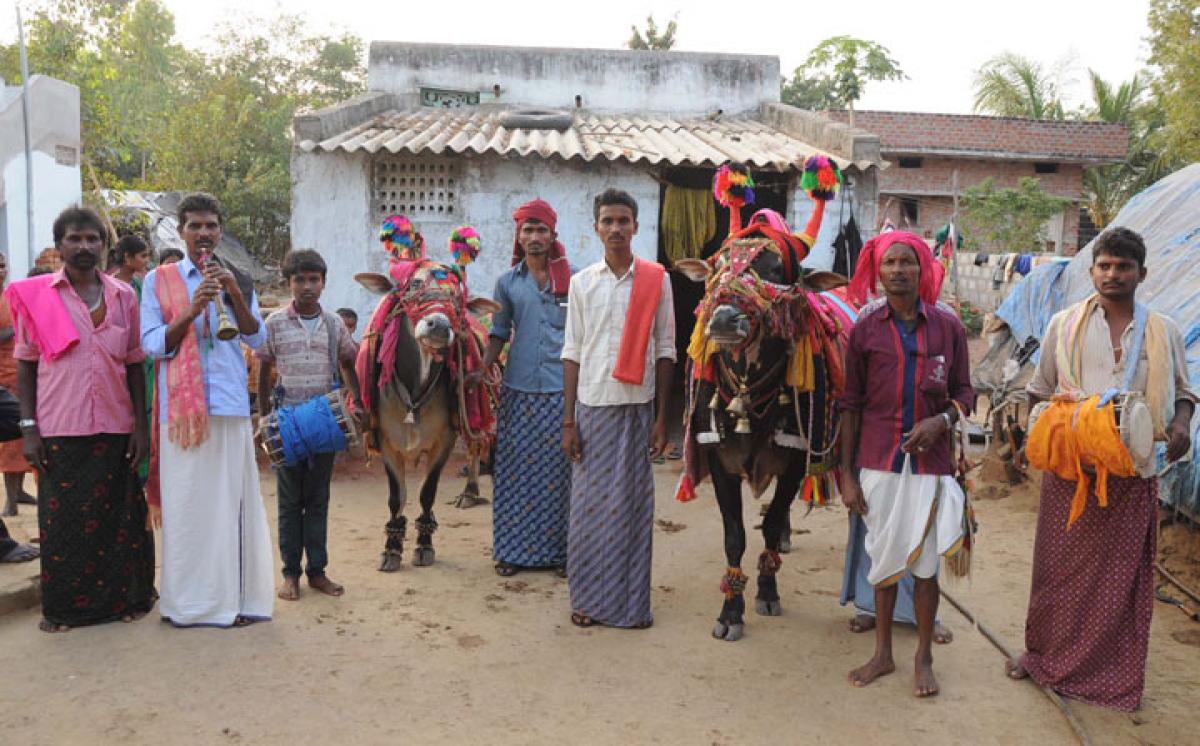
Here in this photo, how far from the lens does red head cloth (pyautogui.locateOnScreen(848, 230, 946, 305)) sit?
4043mm

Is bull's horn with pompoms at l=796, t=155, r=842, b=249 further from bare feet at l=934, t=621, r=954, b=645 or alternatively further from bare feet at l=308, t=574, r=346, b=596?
bare feet at l=308, t=574, r=346, b=596

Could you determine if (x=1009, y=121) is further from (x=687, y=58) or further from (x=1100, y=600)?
(x=1100, y=600)

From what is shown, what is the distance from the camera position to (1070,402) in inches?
157

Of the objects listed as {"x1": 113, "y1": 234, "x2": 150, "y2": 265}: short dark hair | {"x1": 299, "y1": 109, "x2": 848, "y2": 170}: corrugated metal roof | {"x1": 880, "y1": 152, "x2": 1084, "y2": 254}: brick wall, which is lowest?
{"x1": 113, "y1": 234, "x2": 150, "y2": 265}: short dark hair

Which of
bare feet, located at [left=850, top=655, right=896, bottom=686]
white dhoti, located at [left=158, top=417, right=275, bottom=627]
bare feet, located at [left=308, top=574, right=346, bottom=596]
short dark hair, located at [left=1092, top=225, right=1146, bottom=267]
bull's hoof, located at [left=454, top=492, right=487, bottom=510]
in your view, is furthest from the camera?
bull's hoof, located at [left=454, top=492, right=487, bottom=510]

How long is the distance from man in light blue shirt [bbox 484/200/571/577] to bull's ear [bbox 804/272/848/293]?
1506mm

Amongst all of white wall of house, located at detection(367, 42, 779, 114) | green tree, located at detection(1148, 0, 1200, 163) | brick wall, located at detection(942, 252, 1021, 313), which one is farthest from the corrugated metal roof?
green tree, located at detection(1148, 0, 1200, 163)

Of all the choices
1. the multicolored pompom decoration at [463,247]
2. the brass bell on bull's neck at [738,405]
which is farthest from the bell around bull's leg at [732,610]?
→ the multicolored pompom decoration at [463,247]

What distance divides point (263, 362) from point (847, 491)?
3152 millimetres

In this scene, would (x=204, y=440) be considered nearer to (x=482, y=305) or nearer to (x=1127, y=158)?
(x=482, y=305)

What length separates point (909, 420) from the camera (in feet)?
13.0

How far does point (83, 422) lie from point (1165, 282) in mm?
7197

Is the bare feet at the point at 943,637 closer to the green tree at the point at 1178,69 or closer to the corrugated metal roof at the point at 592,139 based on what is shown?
the corrugated metal roof at the point at 592,139

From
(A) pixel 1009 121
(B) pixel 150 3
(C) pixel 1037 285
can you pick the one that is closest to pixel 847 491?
(C) pixel 1037 285
